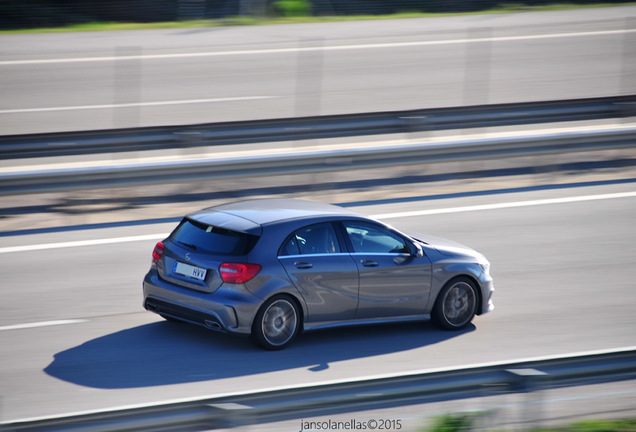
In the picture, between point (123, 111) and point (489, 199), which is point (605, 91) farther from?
point (123, 111)

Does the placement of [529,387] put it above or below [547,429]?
above

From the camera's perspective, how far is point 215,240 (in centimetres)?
847

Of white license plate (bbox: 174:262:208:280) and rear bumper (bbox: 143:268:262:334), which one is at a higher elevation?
white license plate (bbox: 174:262:208:280)

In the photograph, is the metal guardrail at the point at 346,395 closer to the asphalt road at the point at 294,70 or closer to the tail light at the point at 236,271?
the tail light at the point at 236,271

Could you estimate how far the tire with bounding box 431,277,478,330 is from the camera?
9.36 m

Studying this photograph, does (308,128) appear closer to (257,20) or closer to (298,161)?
(298,161)

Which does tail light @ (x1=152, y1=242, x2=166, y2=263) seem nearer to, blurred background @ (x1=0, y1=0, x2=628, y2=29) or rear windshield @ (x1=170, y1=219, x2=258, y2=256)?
rear windshield @ (x1=170, y1=219, x2=258, y2=256)

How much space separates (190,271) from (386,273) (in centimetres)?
191

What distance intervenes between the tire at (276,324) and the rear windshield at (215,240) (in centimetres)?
54

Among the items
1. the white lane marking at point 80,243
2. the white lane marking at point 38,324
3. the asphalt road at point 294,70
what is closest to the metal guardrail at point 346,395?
the white lane marking at point 38,324

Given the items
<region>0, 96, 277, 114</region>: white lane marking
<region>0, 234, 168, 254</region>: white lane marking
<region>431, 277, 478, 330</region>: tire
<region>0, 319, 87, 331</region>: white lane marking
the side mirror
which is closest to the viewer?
<region>0, 319, 87, 331</region>: white lane marking

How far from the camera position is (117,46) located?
916 inches

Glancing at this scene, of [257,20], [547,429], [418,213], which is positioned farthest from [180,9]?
[547,429]

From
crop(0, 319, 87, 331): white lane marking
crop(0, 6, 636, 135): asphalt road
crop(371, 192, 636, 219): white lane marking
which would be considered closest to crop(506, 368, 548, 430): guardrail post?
crop(0, 319, 87, 331): white lane marking
